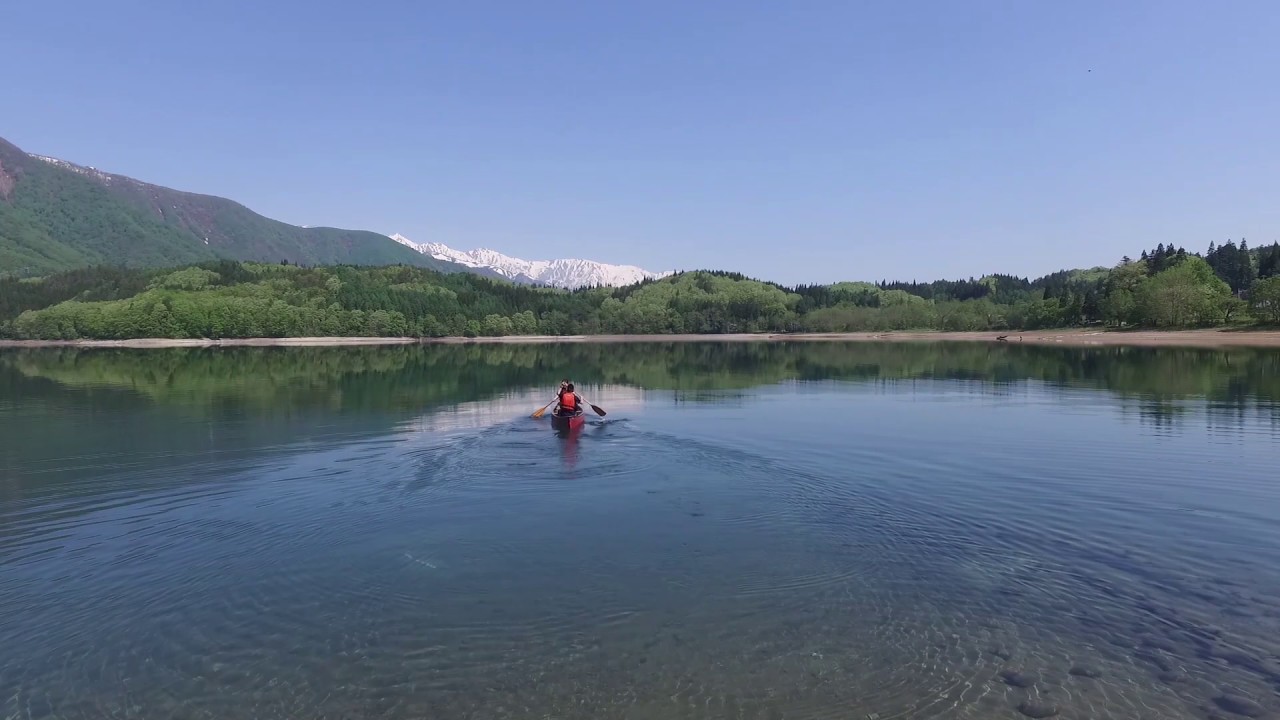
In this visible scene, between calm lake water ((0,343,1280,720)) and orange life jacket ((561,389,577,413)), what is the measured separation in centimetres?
326

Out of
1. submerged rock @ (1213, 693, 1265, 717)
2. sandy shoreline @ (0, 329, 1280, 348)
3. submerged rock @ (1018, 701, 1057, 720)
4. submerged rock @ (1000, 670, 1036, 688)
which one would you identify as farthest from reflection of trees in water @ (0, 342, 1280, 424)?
sandy shoreline @ (0, 329, 1280, 348)

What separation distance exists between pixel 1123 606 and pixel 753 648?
6666 mm

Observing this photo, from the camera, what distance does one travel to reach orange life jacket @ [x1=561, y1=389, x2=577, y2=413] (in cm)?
3432

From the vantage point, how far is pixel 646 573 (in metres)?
14.2

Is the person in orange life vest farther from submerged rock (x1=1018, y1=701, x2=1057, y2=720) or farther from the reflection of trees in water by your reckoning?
submerged rock (x1=1018, y1=701, x2=1057, y2=720)

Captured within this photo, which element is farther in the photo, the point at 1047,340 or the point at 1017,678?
the point at 1047,340

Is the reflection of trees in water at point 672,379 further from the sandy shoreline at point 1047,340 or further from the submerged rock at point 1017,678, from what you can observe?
the sandy shoreline at point 1047,340

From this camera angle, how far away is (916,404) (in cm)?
4253

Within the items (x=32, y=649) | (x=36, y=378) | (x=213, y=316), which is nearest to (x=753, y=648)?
(x=32, y=649)

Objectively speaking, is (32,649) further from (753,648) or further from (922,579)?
(922,579)

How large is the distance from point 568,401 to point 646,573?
20850 mm

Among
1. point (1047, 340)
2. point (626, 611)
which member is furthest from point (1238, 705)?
point (1047, 340)

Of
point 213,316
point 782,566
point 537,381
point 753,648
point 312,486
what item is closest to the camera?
point 753,648

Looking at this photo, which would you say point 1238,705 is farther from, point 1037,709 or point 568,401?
point 568,401
